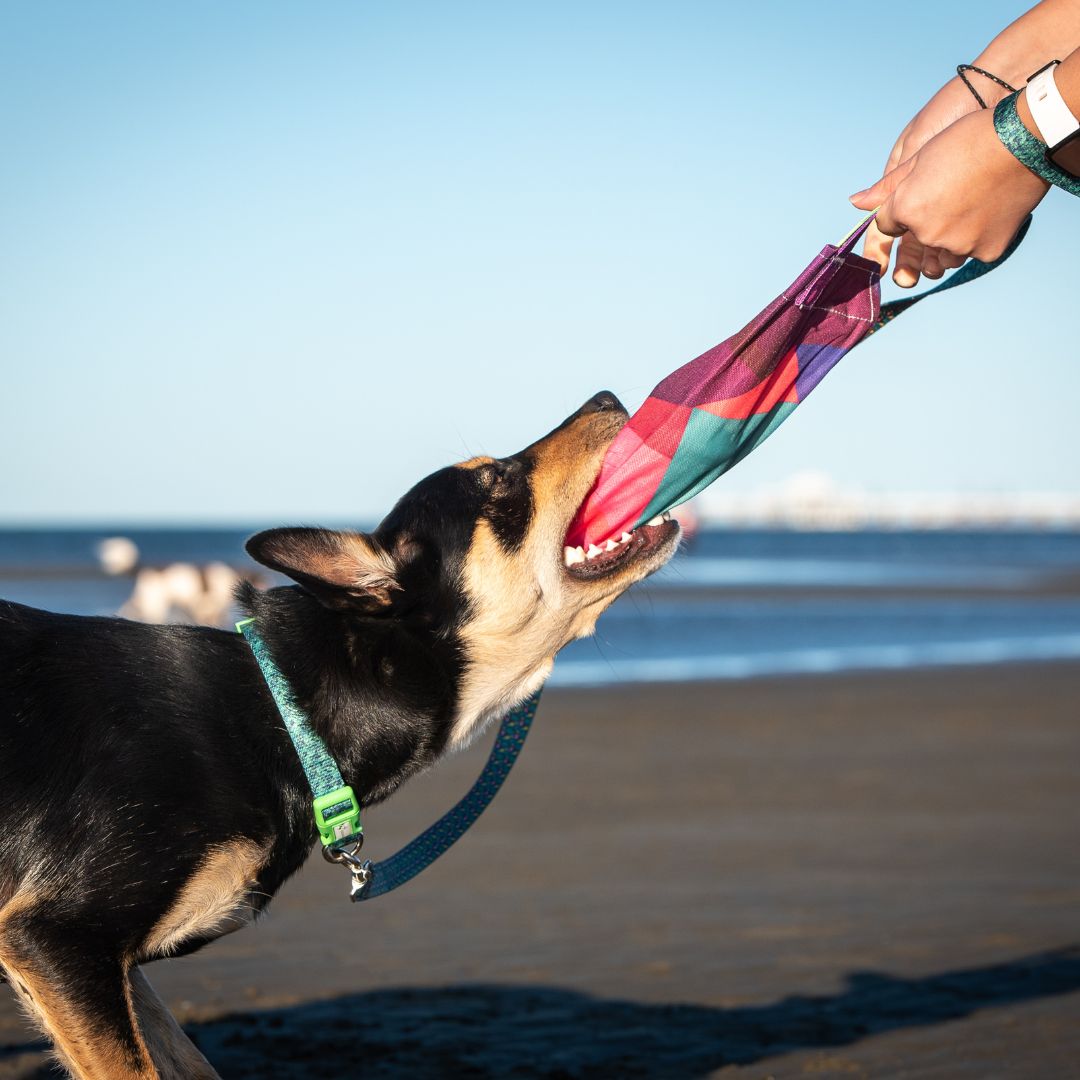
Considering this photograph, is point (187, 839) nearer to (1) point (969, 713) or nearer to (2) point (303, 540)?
(2) point (303, 540)

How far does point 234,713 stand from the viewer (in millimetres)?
3689

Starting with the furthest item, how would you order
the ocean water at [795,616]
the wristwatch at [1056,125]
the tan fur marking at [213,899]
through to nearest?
the ocean water at [795,616]
the tan fur marking at [213,899]
the wristwatch at [1056,125]

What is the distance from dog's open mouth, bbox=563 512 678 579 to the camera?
14.2ft

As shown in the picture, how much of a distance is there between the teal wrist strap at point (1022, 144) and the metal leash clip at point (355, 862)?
247 cm

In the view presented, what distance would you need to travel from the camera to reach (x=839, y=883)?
262 inches

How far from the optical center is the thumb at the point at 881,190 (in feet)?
11.9

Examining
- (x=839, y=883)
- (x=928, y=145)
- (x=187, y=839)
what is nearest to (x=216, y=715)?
(x=187, y=839)

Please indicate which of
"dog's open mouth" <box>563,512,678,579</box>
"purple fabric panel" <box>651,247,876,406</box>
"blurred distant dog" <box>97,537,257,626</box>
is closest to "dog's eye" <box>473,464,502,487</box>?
"dog's open mouth" <box>563,512,678,579</box>

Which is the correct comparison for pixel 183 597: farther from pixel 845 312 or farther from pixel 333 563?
pixel 845 312

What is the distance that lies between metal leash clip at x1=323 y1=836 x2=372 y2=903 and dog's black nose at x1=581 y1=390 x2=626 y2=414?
180 cm

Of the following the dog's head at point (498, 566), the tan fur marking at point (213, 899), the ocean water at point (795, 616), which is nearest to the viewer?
the tan fur marking at point (213, 899)

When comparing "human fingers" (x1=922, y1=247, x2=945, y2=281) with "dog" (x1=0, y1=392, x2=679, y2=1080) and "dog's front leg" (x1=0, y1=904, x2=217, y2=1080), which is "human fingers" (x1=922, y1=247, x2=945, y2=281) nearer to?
"dog" (x1=0, y1=392, x2=679, y2=1080)

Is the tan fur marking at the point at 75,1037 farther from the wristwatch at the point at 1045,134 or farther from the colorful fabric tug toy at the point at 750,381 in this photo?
the wristwatch at the point at 1045,134

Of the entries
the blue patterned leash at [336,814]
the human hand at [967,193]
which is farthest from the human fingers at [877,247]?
the blue patterned leash at [336,814]
